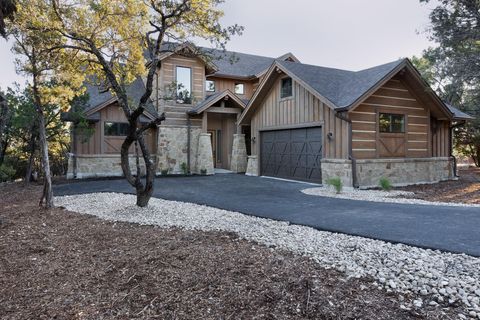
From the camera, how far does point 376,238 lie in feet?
15.7

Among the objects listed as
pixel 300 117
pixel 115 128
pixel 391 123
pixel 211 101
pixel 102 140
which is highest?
pixel 211 101

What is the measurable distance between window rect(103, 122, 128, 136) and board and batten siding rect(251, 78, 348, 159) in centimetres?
658

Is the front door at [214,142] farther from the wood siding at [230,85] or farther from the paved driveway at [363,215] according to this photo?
the paved driveway at [363,215]

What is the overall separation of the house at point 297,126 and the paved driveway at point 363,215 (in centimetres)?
309

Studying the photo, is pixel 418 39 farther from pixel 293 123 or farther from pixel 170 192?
pixel 170 192

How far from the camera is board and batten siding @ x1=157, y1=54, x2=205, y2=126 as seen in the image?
16.6 metres

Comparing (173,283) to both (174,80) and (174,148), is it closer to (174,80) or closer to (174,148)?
(174,148)


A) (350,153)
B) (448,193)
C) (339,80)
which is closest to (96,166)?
(350,153)

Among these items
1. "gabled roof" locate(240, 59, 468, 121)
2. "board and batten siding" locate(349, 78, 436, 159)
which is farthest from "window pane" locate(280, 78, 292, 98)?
"board and batten siding" locate(349, 78, 436, 159)

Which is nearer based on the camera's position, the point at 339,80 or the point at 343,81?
the point at 343,81

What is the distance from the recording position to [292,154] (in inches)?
551

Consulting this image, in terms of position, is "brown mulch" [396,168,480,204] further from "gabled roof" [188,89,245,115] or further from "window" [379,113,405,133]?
"gabled roof" [188,89,245,115]

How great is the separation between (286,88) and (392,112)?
14.5ft

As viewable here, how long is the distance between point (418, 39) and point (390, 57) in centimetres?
1178
